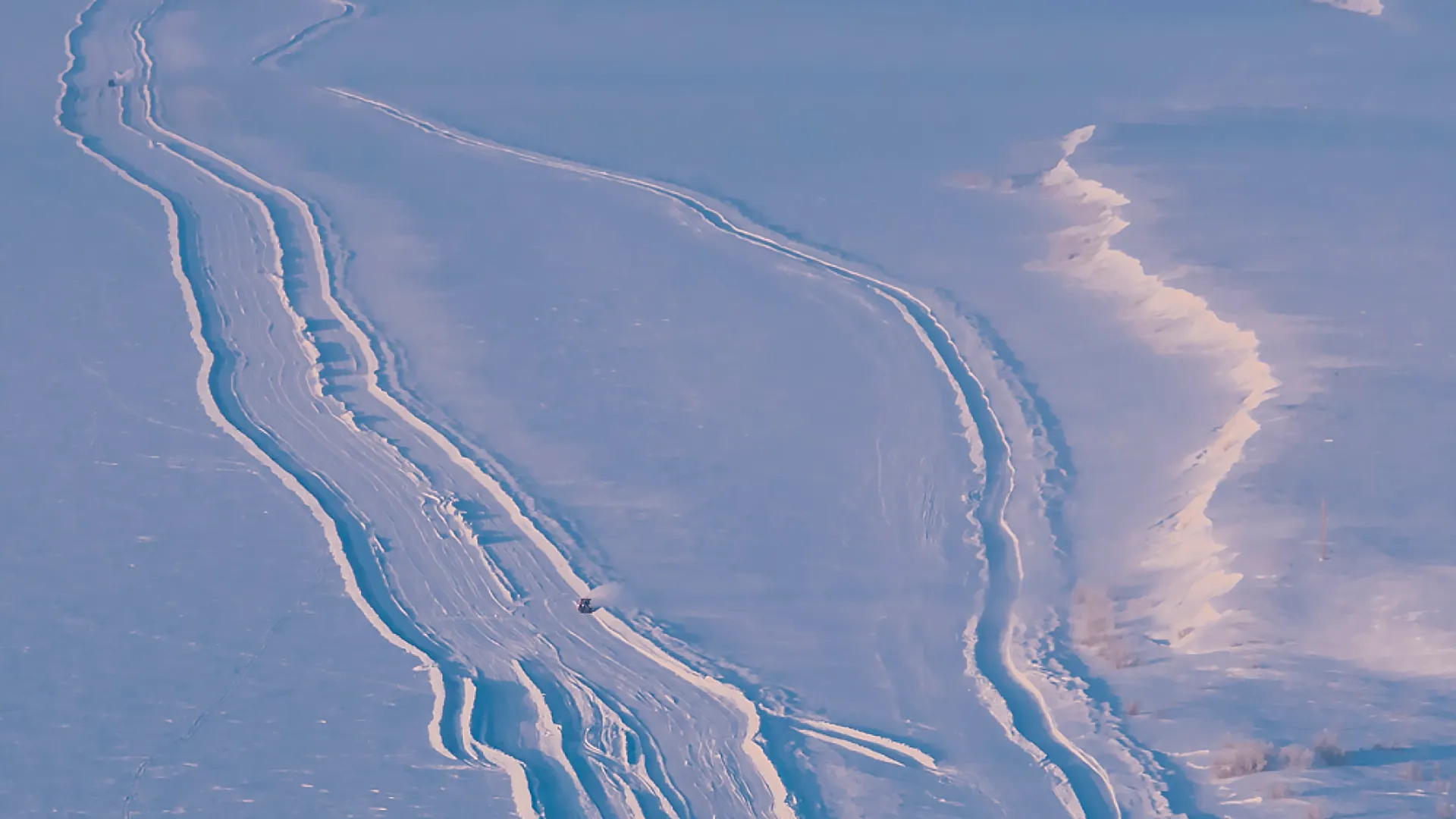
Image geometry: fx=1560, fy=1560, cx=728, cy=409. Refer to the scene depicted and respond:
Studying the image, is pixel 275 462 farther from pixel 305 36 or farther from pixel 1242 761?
pixel 305 36

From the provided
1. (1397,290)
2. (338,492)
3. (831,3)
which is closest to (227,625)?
(338,492)

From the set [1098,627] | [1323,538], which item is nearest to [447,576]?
[1098,627]

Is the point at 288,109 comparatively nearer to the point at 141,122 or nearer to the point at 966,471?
the point at 141,122

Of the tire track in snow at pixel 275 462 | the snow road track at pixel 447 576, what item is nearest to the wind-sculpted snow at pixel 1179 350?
the snow road track at pixel 447 576

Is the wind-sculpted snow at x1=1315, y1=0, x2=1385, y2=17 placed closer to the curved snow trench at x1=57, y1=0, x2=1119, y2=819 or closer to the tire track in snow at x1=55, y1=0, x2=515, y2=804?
the curved snow trench at x1=57, y1=0, x2=1119, y2=819

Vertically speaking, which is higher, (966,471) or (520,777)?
(966,471)

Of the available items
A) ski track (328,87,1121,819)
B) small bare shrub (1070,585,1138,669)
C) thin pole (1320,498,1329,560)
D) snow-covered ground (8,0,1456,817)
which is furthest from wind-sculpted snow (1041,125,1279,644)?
ski track (328,87,1121,819)

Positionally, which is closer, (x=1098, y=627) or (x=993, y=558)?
(x=1098, y=627)
